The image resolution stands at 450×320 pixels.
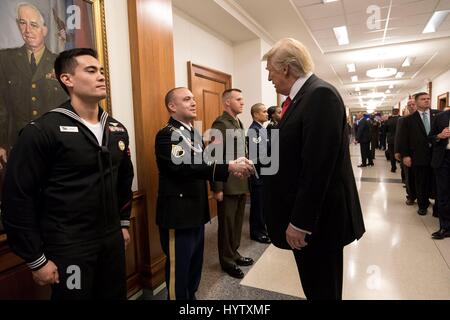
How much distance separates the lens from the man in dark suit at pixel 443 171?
305 centimetres

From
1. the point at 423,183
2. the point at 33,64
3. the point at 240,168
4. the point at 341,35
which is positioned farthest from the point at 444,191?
the point at 33,64

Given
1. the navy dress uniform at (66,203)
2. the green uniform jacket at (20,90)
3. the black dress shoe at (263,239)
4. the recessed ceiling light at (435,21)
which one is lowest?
the black dress shoe at (263,239)

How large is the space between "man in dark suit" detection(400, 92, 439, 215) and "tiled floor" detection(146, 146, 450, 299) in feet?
1.14

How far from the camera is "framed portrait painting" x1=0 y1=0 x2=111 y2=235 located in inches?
53.4

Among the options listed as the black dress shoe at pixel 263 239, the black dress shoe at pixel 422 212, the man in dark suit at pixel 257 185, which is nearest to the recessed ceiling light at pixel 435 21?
the black dress shoe at pixel 422 212

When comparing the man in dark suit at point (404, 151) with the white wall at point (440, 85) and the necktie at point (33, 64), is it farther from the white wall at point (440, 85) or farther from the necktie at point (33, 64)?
the white wall at point (440, 85)

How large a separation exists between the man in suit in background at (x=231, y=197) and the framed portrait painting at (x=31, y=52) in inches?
51.0

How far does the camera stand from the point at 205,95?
397 cm

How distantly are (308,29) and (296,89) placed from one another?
423 cm

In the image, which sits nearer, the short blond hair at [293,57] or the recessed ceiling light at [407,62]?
the short blond hair at [293,57]

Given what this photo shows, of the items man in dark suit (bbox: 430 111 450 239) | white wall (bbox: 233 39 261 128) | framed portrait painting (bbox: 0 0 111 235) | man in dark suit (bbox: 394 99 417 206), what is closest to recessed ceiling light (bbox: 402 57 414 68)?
man in dark suit (bbox: 394 99 417 206)

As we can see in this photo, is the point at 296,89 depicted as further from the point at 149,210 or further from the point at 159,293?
the point at 159,293

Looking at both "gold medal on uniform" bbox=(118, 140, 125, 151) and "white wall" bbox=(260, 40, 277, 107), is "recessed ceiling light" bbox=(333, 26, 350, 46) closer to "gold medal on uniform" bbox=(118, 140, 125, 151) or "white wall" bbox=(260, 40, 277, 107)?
"white wall" bbox=(260, 40, 277, 107)

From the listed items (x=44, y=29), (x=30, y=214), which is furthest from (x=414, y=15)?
(x=30, y=214)
